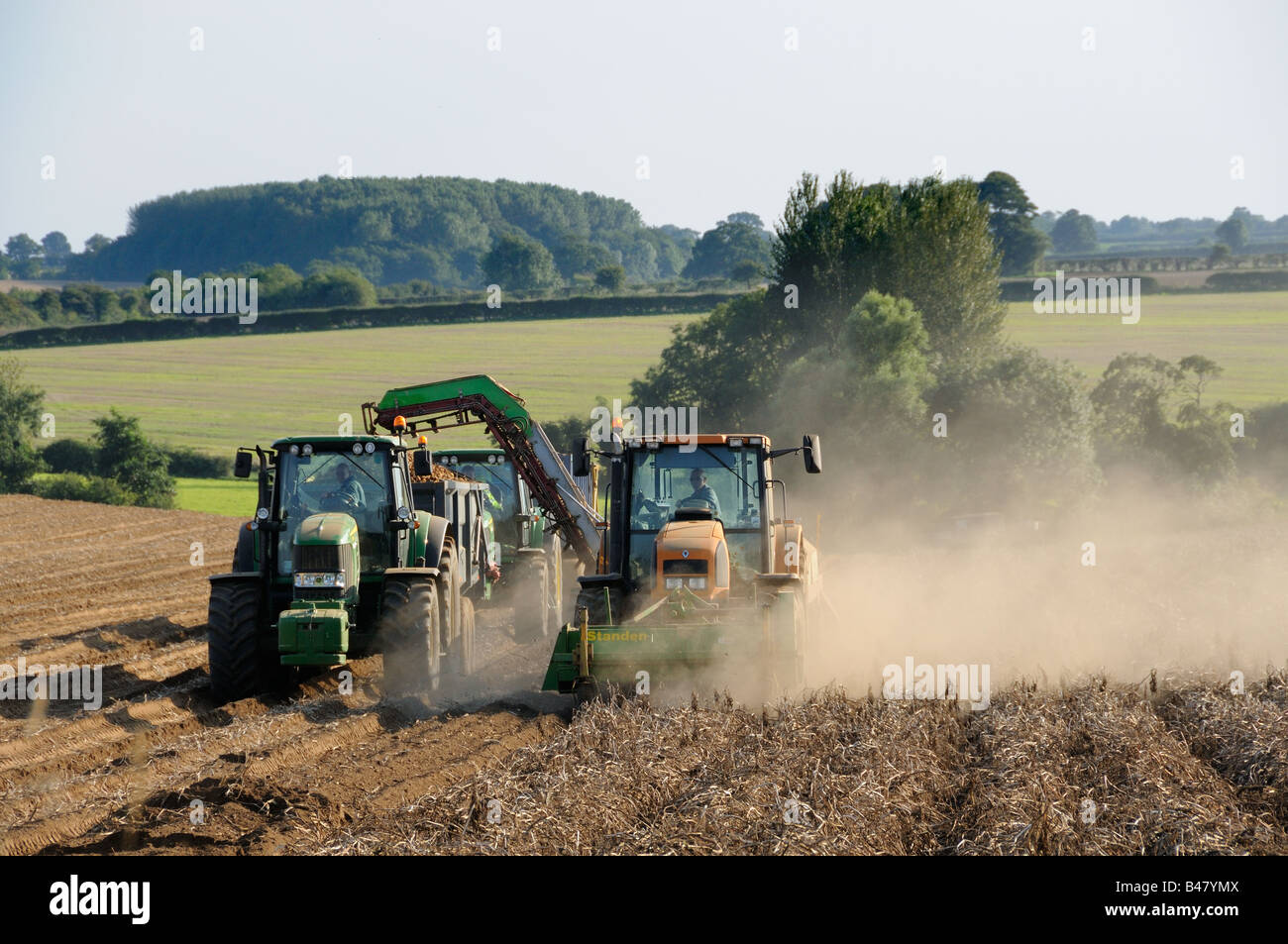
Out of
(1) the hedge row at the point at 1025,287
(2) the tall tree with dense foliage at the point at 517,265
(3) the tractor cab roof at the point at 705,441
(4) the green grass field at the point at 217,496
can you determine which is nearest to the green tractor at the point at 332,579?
(3) the tractor cab roof at the point at 705,441

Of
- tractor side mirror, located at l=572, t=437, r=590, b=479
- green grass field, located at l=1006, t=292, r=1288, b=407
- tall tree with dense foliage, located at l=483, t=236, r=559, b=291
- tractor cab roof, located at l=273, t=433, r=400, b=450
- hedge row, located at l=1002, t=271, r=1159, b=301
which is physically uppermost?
tall tree with dense foliage, located at l=483, t=236, r=559, b=291

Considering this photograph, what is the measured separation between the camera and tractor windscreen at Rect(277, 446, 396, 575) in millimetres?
12227

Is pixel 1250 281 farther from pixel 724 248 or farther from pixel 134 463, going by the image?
pixel 134 463

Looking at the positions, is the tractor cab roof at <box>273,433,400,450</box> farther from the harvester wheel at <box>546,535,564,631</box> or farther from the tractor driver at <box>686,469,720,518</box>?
the harvester wheel at <box>546,535,564,631</box>

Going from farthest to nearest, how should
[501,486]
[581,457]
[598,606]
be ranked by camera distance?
[501,486], [581,457], [598,606]

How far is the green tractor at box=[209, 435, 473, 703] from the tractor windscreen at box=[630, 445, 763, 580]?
2027mm

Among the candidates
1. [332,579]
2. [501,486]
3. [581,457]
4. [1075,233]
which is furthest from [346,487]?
[1075,233]

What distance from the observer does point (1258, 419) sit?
1489 inches

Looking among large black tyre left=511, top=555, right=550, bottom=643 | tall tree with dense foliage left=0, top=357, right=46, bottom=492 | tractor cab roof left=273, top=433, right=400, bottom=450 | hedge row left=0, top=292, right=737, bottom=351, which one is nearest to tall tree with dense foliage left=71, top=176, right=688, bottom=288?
Answer: hedge row left=0, top=292, right=737, bottom=351

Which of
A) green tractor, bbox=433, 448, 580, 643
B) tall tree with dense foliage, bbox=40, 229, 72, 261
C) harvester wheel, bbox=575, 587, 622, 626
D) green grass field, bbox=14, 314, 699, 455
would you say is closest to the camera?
harvester wheel, bbox=575, 587, 622, 626

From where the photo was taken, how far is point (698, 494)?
39.2 feet

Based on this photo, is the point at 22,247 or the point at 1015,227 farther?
the point at 22,247

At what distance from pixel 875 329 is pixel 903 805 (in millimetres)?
28151

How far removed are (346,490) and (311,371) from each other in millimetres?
44303
